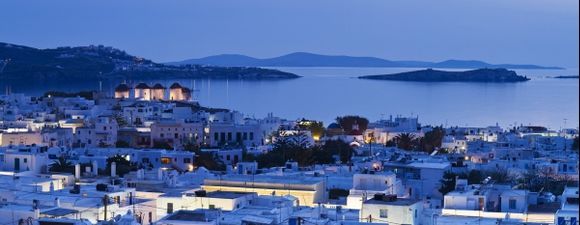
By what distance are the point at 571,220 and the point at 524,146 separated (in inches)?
666

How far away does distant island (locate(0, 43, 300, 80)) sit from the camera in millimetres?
101625

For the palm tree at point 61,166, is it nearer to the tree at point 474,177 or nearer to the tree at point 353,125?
the tree at point 474,177

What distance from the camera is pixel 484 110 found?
60.0 metres

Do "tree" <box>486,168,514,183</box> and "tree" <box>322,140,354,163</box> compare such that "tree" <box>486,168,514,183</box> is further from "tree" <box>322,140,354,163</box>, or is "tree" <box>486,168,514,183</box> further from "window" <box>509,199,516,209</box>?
"tree" <box>322,140,354,163</box>

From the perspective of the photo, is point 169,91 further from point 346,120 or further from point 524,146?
point 524,146

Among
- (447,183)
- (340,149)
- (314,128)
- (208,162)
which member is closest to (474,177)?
(447,183)

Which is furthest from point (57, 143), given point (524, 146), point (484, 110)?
point (484, 110)

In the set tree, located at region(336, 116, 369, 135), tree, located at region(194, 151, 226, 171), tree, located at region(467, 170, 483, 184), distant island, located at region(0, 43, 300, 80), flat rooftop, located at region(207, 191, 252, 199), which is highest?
distant island, located at region(0, 43, 300, 80)

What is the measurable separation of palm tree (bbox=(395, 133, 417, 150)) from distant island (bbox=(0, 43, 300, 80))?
72.5m

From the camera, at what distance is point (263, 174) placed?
14508 mm

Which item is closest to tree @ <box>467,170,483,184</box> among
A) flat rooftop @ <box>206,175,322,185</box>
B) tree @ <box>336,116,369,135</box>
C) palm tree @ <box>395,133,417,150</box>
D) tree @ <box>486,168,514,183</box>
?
tree @ <box>486,168,514,183</box>

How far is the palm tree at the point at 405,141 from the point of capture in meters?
27.5

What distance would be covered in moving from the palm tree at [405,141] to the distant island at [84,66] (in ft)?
238

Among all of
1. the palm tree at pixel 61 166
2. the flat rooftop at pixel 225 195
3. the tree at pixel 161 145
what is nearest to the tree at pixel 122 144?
the tree at pixel 161 145
